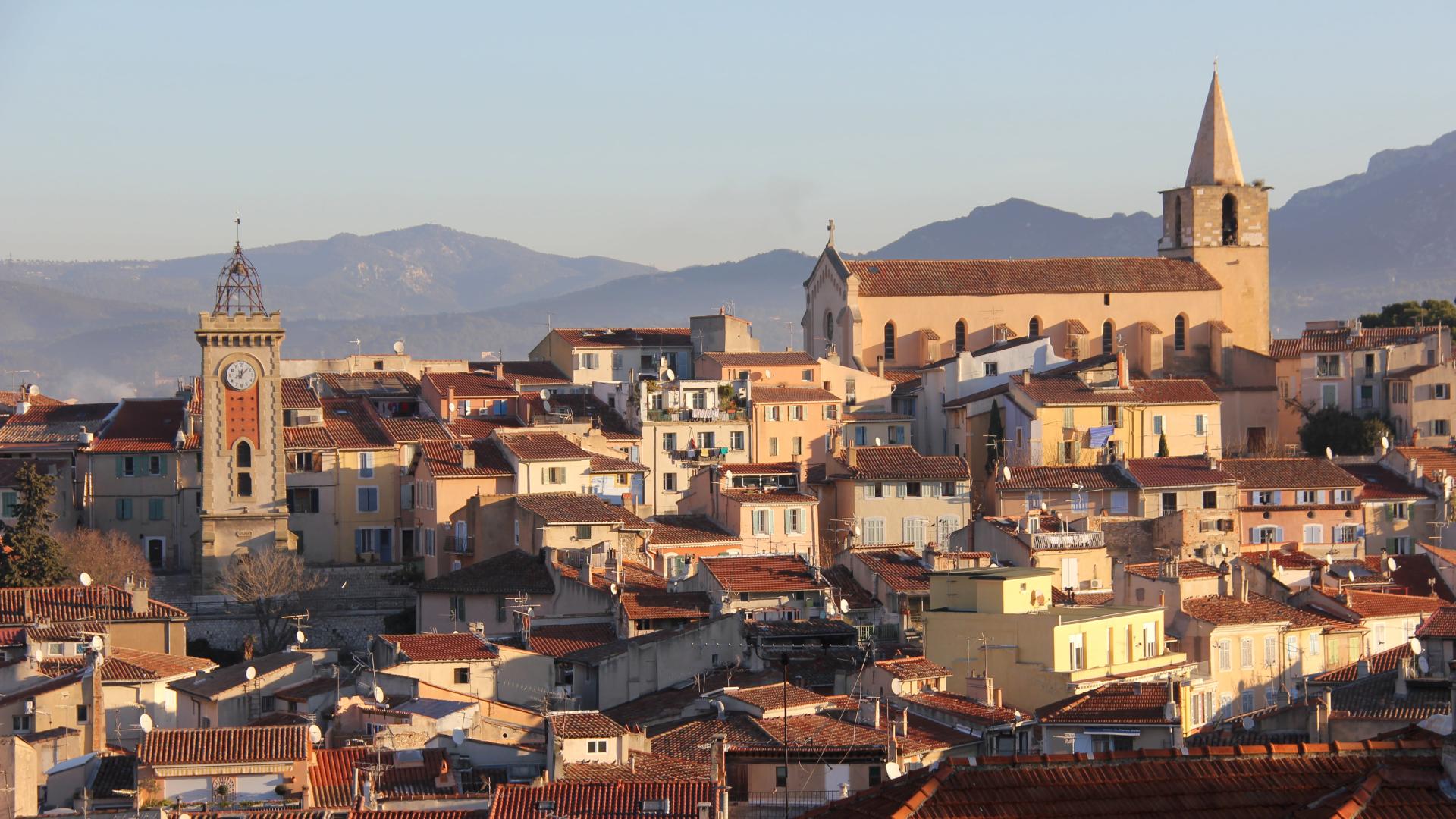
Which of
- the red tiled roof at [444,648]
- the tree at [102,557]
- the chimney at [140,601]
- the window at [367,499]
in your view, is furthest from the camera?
the window at [367,499]

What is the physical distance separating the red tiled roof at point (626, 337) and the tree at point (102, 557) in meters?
17.0

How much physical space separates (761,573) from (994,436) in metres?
16.7

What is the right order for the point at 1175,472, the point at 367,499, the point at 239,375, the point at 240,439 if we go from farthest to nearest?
1. the point at 367,499
2. the point at 239,375
3. the point at 240,439
4. the point at 1175,472

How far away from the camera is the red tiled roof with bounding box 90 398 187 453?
59.1 m

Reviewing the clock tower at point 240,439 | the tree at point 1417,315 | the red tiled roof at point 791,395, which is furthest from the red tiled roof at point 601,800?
the tree at point 1417,315

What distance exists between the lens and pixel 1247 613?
41188 mm

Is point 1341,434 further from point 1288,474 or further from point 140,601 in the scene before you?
point 140,601

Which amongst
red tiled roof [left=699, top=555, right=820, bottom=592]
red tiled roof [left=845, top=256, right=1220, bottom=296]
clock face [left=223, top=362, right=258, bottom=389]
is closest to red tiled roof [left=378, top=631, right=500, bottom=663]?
red tiled roof [left=699, top=555, right=820, bottom=592]

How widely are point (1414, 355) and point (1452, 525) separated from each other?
13605 mm

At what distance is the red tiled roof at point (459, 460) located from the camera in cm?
5503

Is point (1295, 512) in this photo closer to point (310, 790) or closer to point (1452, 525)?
point (1452, 525)

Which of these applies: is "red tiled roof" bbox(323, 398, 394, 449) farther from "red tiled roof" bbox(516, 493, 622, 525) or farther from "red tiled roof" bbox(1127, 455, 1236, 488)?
"red tiled roof" bbox(1127, 455, 1236, 488)

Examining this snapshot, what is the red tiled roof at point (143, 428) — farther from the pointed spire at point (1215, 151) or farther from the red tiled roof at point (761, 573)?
the pointed spire at point (1215, 151)

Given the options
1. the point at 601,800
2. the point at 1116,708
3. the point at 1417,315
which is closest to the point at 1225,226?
the point at 1417,315
